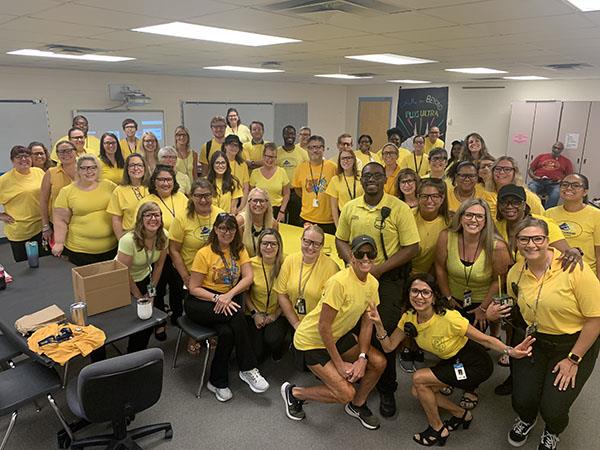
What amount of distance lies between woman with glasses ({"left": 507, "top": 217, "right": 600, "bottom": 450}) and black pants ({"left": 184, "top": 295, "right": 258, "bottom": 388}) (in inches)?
70.6

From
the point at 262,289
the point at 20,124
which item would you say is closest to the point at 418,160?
the point at 262,289

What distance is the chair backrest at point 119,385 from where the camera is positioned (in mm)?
2082

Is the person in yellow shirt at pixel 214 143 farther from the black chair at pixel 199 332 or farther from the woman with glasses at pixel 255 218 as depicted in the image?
the black chair at pixel 199 332

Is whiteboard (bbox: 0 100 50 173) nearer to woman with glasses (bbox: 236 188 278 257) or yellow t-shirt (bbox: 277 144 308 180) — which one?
yellow t-shirt (bbox: 277 144 308 180)

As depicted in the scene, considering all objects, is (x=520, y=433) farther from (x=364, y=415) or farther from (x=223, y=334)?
(x=223, y=334)

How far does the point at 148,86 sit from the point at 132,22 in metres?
5.15

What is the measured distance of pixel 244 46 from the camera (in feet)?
13.7

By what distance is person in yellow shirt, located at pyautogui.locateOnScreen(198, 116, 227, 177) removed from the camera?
5172 millimetres

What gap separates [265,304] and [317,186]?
1736mm

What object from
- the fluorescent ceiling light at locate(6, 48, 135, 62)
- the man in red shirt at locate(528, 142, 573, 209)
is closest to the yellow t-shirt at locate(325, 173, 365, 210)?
the fluorescent ceiling light at locate(6, 48, 135, 62)

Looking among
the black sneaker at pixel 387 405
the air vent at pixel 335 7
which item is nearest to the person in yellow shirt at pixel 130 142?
the air vent at pixel 335 7

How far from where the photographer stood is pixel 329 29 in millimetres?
3270

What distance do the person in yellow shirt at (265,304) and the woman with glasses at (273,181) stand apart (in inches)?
59.4

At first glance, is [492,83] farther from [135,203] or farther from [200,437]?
[200,437]
